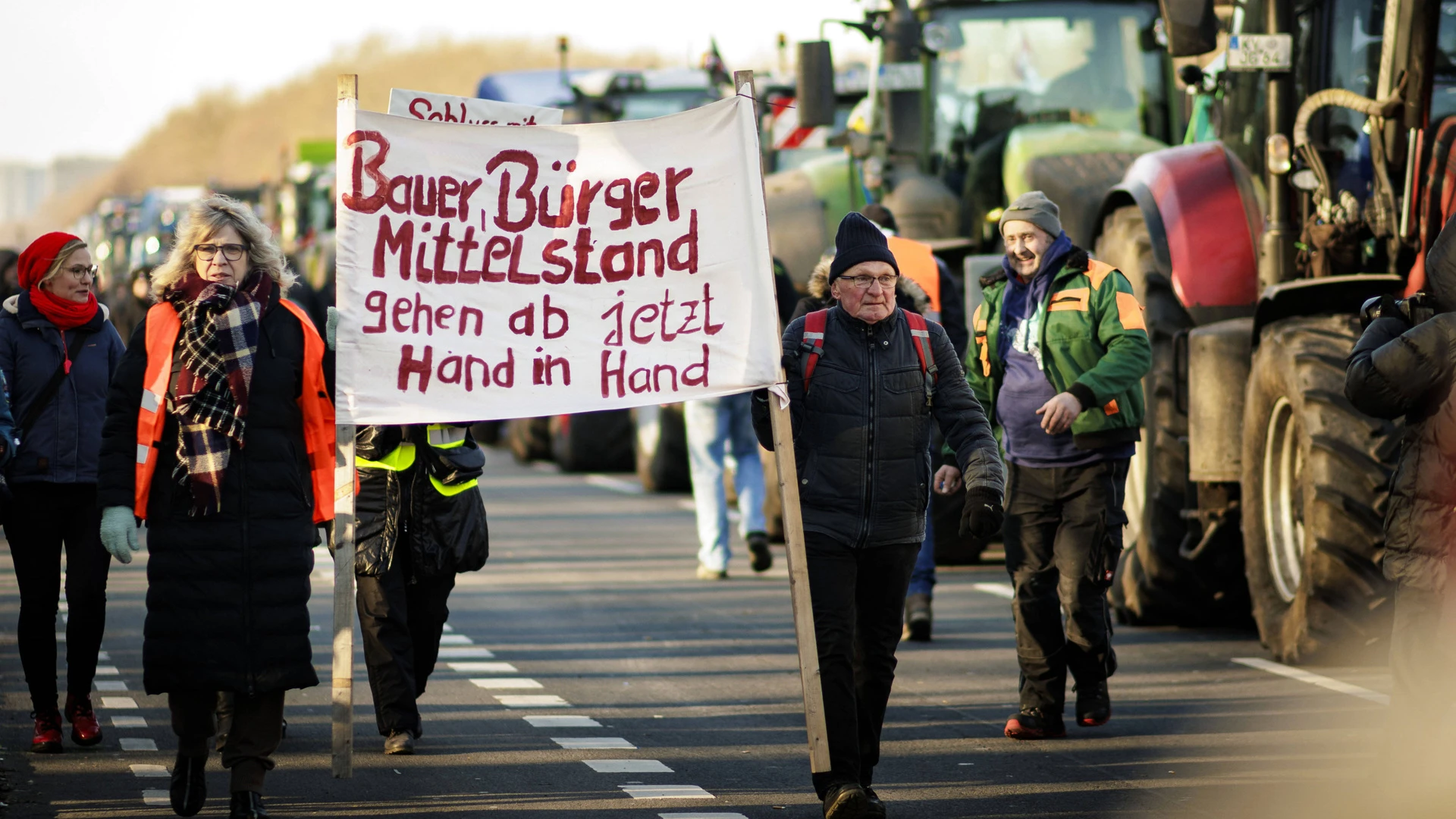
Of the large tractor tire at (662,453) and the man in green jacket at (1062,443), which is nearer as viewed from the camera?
the man in green jacket at (1062,443)

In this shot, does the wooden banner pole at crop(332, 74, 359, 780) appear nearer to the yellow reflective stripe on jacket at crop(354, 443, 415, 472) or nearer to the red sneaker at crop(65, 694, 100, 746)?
the yellow reflective stripe on jacket at crop(354, 443, 415, 472)

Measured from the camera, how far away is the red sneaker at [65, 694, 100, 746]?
320 inches

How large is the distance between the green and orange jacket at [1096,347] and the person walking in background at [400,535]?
7.07ft

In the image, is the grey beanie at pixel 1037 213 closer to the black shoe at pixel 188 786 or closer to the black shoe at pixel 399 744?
the black shoe at pixel 399 744

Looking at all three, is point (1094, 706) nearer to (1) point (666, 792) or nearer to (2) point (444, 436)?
(1) point (666, 792)

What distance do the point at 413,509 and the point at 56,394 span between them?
1.44 m

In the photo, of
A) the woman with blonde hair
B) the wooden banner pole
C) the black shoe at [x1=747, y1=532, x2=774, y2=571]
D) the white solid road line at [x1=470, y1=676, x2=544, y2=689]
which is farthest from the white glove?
the black shoe at [x1=747, y1=532, x2=774, y2=571]

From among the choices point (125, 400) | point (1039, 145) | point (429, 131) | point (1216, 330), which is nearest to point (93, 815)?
point (125, 400)

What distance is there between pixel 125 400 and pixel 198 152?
12787cm

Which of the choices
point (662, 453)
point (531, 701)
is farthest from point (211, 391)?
point (662, 453)

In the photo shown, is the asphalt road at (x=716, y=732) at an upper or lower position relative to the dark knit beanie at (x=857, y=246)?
lower

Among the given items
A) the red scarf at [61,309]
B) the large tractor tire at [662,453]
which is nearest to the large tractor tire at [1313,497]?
the red scarf at [61,309]

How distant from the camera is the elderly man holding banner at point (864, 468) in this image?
679 centimetres

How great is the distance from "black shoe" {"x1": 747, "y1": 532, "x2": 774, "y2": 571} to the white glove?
7.06 metres
